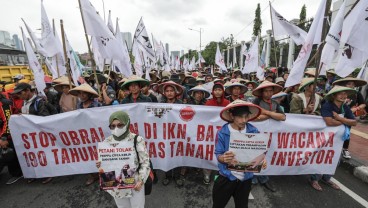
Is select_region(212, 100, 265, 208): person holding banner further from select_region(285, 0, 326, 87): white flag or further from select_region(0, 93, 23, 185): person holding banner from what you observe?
select_region(0, 93, 23, 185): person holding banner

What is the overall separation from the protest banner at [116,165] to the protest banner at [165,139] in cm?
154

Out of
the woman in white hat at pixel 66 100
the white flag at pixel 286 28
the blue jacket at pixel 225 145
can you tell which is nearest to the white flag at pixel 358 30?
the white flag at pixel 286 28

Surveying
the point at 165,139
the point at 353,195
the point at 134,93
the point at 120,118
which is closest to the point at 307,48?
the point at 353,195

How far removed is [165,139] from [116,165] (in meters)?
1.63

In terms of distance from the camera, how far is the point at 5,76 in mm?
11656

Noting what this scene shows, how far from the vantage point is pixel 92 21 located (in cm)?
404

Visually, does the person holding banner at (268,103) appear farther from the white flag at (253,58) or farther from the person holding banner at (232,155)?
the white flag at (253,58)

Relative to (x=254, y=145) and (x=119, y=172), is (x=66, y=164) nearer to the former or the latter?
(x=119, y=172)

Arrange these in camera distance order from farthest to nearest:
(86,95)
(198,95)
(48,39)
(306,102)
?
(48,39) < (198,95) < (306,102) < (86,95)

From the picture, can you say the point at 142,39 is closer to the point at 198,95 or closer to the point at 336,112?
the point at 198,95

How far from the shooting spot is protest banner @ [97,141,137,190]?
212 cm

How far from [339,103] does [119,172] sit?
3356mm

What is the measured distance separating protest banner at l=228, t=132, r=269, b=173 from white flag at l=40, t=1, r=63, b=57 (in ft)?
16.0

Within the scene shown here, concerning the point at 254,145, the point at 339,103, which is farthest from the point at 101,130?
the point at 339,103
